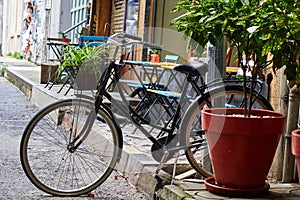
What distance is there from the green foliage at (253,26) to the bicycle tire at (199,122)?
0.42m

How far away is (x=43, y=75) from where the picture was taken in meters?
10.1

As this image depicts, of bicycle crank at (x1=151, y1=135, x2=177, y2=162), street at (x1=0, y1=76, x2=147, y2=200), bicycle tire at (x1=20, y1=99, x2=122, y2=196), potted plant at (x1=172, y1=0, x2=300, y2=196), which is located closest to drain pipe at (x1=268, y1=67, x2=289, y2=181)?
potted plant at (x1=172, y1=0, x2=300, y2=196)

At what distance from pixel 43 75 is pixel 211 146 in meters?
6.89

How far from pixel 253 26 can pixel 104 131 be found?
5.39ft

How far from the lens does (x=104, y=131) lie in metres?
4.39

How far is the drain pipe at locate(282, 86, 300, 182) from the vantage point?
3953 mm

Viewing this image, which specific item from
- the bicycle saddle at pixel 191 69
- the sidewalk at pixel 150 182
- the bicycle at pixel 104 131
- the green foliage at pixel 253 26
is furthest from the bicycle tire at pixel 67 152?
the green foliage at pixel 253 26

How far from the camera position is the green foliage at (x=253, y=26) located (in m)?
3.10

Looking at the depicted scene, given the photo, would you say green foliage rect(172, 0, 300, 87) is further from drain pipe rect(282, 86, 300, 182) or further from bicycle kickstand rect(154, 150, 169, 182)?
bicycle kickstand rect(154, 150, 169, 182)

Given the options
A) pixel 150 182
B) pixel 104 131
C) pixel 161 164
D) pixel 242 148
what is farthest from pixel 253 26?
pixel 104 131

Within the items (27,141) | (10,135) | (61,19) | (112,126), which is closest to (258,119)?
(112,126)

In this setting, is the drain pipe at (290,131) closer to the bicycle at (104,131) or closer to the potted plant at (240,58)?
the bicycle at (104,131)

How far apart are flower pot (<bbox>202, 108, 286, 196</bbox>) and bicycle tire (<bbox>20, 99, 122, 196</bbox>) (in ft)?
2.80

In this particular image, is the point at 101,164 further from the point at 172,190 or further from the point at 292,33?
the point at 292,33
